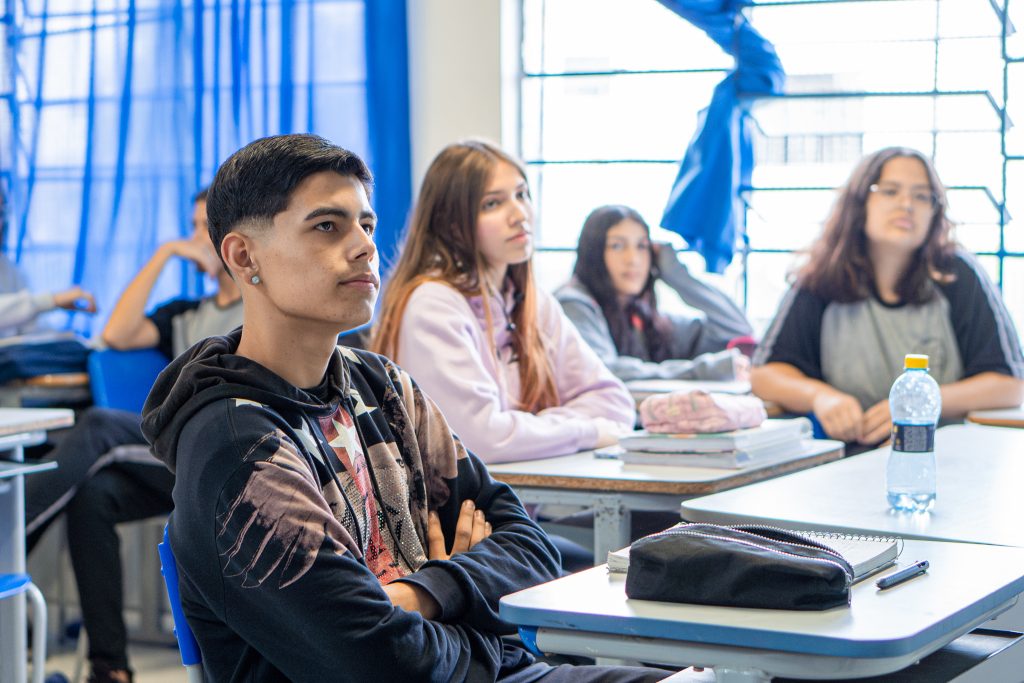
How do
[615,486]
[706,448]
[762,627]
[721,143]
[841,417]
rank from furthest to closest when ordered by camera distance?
[721,143], [841,417], [706,448], [615,486], [762,627]

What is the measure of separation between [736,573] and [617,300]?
3.67 metres

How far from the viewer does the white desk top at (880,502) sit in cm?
175

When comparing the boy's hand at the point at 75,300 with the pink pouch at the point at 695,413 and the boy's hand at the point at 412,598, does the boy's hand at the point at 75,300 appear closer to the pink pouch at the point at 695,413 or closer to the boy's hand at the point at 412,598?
the pink pouch at the point at 695,413

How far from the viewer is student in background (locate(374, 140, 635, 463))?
2.64 metres

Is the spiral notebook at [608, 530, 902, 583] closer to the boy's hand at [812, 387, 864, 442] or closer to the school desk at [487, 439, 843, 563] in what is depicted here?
the school desk at [487, 439, 843, 563]

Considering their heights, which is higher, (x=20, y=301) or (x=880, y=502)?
(x=20, y=301)

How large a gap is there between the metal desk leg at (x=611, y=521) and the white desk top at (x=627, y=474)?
24 millimetres

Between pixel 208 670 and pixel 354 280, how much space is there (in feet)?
1.59

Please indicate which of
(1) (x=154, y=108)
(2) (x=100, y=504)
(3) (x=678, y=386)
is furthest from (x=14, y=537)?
(1) (x=154, y=108)

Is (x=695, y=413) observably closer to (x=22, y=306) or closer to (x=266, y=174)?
(x=266, y=174)

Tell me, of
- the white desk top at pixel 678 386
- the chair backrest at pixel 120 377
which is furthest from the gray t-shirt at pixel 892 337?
the chair backrest at pixel 120 377

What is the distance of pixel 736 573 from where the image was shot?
1.22 meters

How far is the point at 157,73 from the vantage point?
476 centimetres

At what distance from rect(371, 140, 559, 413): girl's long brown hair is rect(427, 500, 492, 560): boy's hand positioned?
1.11 meters
